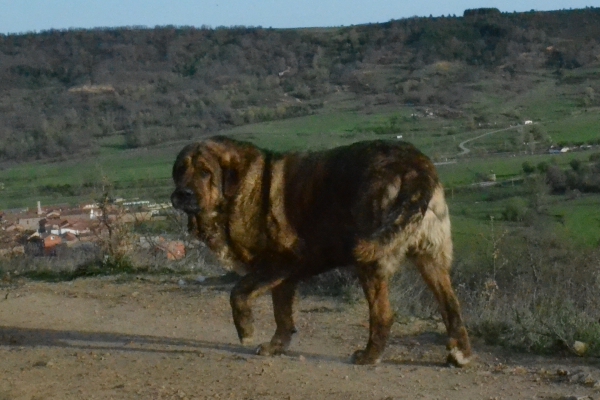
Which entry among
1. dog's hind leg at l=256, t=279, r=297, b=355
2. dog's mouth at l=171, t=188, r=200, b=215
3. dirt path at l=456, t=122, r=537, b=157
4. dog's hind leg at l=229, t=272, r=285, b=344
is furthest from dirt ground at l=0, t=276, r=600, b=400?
dirt path at l=456, t=122, r=537, b=157

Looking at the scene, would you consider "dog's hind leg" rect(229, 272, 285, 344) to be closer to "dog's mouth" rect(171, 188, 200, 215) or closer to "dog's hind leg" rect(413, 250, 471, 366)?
"dog's mouth" rect(171, 188, 200, 215)

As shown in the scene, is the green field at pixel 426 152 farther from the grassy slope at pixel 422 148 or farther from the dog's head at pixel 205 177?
the dog's head at pixel 205 177

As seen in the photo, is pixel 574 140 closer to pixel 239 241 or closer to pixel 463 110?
pixel 463 110

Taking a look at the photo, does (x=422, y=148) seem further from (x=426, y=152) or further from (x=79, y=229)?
(x=79, y=229)

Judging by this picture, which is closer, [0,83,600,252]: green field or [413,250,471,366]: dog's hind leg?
[413,250,471,366]: dog's hind leg

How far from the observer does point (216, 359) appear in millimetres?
6855

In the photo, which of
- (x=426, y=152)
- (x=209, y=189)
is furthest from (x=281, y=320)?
(x=426, y=152)

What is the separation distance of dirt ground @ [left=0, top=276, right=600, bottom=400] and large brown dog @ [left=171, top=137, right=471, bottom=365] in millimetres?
355

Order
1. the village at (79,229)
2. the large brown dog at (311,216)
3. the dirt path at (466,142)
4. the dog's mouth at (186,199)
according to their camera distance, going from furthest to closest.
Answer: the dirt path at (466,142), the village at (79,229), the dog's mouth at (186,199), the large brown dog at (311,216)

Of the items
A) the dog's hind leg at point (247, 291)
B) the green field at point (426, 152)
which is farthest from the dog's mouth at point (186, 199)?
the green field at point (426, 152)

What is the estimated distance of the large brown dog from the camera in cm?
636

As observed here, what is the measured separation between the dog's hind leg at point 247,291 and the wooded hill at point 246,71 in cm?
1671

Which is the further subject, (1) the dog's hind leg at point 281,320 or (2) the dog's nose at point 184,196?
(1) the dog's hind leg at point 281,320

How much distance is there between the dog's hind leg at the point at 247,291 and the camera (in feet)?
22.0
